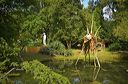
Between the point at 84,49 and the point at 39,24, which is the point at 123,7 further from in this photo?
the point at 39,24

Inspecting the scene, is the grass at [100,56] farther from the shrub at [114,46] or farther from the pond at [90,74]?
the pond at [90,74]

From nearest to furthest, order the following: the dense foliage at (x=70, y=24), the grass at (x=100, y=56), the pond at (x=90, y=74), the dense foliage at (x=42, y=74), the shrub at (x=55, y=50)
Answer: the dense foliage at (x=42, y=74) → the pond at (x=90, y=74) → the grass at (x=100, y=56) → the shrub at (x=55, y=50) → the dense foliage at (x=70, y=24)

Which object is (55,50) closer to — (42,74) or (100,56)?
(100,56)

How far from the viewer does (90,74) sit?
40.3 meters

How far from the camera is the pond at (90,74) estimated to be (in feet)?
115

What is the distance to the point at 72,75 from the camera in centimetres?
3875

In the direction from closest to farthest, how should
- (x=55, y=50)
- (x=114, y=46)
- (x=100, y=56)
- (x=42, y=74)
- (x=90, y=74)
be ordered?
(x=42, y=74)
(x=90, y=74)
(x=55, y=50)
(x=100, y=56)
(x=114, y=46)

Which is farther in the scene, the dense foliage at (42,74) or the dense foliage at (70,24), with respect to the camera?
the dense foliage at (70,24)

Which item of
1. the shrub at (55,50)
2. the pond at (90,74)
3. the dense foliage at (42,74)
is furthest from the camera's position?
the shrub at (55,50)

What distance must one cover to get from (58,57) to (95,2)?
877 inches

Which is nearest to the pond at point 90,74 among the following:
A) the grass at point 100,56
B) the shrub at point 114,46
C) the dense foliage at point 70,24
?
the grass at point 100,56

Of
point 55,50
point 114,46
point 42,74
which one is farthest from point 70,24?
point 42,74

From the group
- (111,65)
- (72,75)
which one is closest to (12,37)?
(72,75)

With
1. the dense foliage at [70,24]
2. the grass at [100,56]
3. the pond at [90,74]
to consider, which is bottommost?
the pond at [90,74]
